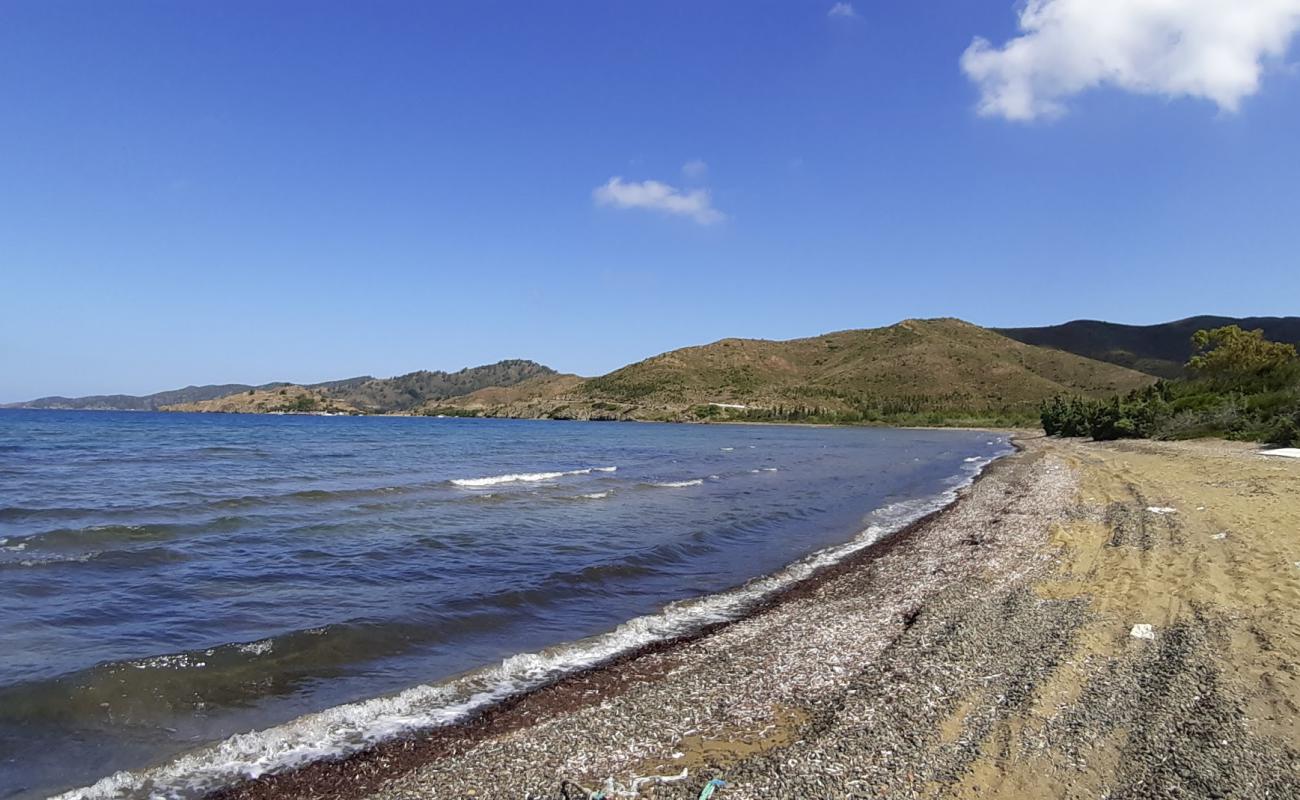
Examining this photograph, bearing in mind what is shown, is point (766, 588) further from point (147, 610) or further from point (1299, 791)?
point (147, 610)

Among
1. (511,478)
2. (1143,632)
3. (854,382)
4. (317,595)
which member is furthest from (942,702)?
(854,382)

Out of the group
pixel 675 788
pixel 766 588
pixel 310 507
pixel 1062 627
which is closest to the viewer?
pixel 675 788

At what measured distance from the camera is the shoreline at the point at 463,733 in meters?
6.55

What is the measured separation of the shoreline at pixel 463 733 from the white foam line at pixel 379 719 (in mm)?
183

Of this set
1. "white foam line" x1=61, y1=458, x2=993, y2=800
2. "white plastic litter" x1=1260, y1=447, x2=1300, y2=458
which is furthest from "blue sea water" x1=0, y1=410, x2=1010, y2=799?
"white plastic litter" x1=1260, y1=447, x2=1300, y2=458

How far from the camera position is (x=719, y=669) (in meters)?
8.99

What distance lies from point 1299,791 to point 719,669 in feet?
18.2

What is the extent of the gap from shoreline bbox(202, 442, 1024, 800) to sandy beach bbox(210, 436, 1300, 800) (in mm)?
35

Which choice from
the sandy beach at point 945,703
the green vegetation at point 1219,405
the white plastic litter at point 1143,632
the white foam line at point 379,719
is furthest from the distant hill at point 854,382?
the white foam line at point 379,719

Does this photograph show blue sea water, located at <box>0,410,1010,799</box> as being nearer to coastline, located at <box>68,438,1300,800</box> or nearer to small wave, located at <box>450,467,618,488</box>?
small wave, located at <box>450,467,618,488</box>

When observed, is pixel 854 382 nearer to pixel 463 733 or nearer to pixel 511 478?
pixel 511 478

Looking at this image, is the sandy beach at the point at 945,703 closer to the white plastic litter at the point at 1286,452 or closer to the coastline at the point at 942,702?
the coastline at the point at 942,702

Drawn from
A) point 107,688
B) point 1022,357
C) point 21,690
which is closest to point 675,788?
point 107,688

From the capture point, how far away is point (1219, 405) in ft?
157
